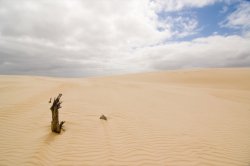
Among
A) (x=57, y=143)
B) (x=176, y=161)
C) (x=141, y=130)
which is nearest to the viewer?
(x=176, y=161)

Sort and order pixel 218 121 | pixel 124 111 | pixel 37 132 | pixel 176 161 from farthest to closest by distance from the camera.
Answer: pixel 124 111 → pixel 218 121 → pixel 37 132 → pixel 176 161

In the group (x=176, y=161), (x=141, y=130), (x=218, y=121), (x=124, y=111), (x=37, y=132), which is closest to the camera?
(x=176, y=161)

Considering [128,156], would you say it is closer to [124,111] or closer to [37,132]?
[37,132]

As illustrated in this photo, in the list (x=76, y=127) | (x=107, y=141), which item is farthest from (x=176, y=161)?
(x=76, y=127)

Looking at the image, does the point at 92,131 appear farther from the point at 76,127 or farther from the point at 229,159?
the point at 229,159

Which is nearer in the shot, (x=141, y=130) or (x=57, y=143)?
(x=57, y=143)

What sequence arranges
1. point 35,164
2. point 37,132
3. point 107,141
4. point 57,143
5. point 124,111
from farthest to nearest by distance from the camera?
point 124,111 → point 37,132 → point 107,141 → point 57,143 → point 35,164

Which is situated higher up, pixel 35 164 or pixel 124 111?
pixel 124 111

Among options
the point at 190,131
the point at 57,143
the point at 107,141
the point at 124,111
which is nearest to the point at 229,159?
the point at 190,131

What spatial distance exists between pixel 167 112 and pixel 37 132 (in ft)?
18.4

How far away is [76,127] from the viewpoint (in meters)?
6.82

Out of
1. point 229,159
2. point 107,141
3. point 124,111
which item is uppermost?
point 124,111

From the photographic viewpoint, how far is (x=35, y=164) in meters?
4.52

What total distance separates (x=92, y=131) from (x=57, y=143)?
1.29 meters
